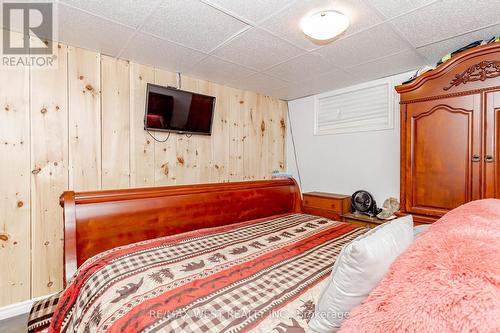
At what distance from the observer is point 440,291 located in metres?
0.58

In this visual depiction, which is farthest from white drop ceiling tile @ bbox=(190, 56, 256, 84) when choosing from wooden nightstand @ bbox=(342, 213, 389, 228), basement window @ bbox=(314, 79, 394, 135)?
wooden nightstand @ bbox=(342, 213, 389, 228)

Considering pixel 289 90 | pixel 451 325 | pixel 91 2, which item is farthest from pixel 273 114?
pixel 451 325

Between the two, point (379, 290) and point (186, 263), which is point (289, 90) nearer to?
point (186, 263)

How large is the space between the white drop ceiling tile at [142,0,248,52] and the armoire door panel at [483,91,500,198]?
1919 millimetres

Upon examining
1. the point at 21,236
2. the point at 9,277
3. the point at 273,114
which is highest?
the point at 273,114

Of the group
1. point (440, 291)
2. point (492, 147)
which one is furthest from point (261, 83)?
point (440, 291)

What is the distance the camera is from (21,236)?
6.71 ft

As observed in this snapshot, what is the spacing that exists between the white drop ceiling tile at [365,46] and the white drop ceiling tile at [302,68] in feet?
0.33

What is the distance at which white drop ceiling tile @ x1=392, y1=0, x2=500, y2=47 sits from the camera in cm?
160

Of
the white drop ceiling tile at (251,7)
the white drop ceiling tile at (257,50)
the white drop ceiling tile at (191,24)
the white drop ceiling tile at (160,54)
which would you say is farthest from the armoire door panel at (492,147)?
the white drop ceiling tile at (160,54)

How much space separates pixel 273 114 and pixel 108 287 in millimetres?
3307

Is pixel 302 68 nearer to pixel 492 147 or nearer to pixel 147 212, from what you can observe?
pixel 492 147

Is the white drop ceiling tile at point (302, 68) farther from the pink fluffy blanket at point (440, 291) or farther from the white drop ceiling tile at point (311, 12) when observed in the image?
the pink fluffy blanket at point (440, 291)

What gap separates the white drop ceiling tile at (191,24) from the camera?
1655mm
